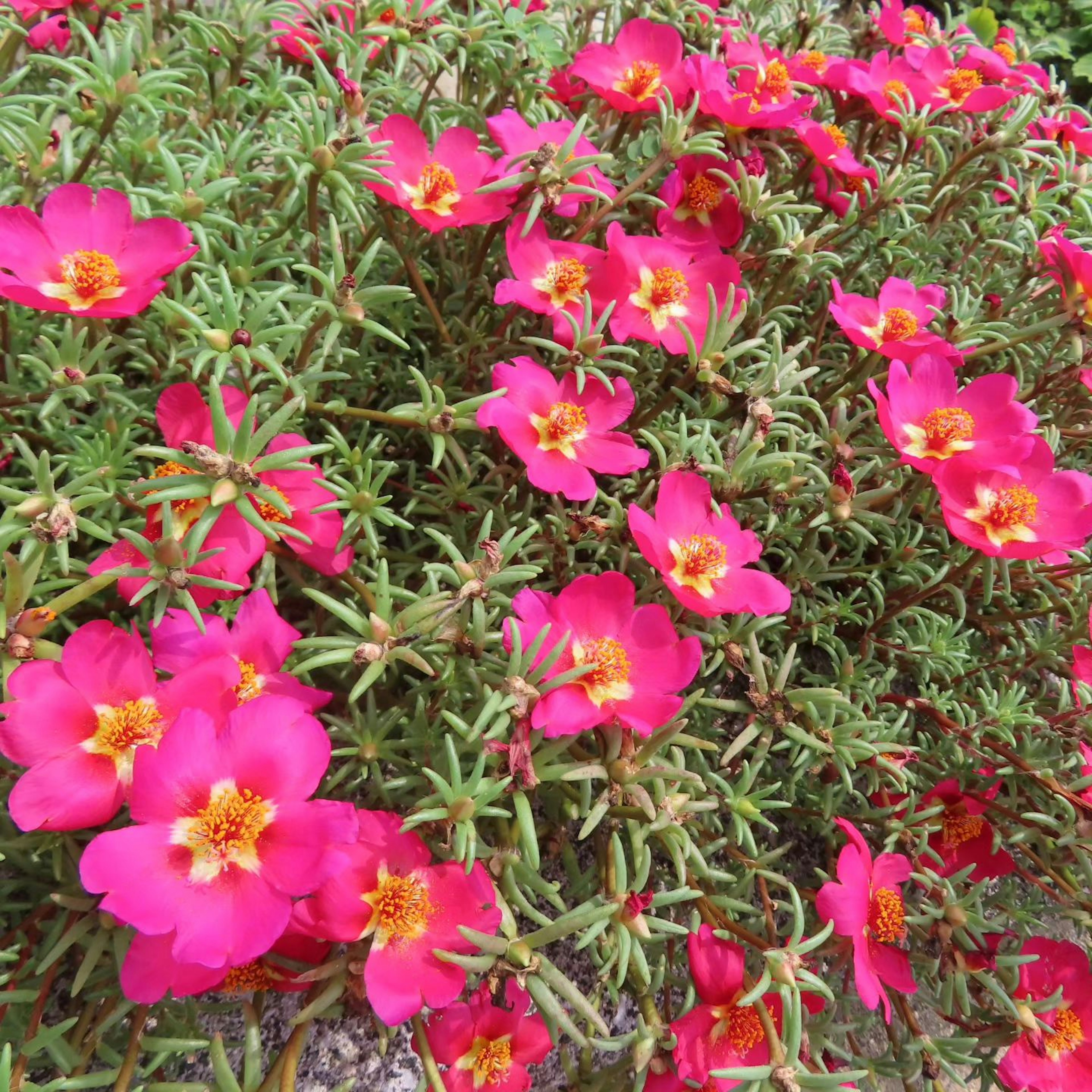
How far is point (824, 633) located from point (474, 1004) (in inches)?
37.9

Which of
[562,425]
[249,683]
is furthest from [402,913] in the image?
[562,425]

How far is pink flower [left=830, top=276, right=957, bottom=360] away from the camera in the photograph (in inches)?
61.6

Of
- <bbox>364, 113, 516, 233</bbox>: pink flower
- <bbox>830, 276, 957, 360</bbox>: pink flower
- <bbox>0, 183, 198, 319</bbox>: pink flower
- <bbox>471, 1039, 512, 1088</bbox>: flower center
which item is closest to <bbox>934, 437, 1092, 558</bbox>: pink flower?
<bbox>830, 276, 957, 360</bbox>: pink flower

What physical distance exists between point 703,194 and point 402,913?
4.80 feet

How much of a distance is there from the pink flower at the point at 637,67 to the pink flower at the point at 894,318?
541 millimetres

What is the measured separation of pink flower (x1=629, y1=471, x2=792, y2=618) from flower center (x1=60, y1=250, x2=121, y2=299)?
0.89m

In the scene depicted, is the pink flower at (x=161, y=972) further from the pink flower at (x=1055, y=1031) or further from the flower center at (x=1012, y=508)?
the flower center at (x=1012, y=508)

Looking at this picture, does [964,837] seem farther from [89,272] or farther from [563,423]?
[89,272]

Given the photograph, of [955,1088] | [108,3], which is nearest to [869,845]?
[955,1088]

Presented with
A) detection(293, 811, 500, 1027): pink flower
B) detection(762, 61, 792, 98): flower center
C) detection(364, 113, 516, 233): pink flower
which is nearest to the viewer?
detection(293, 811, 500, 1027): pink flower

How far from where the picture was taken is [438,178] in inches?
59.7

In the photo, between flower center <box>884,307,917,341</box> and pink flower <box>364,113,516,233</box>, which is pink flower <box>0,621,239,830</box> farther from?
flower center <box>884,307,917,341</box>

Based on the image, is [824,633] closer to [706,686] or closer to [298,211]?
[706,686]

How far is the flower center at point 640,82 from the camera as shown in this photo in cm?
169
